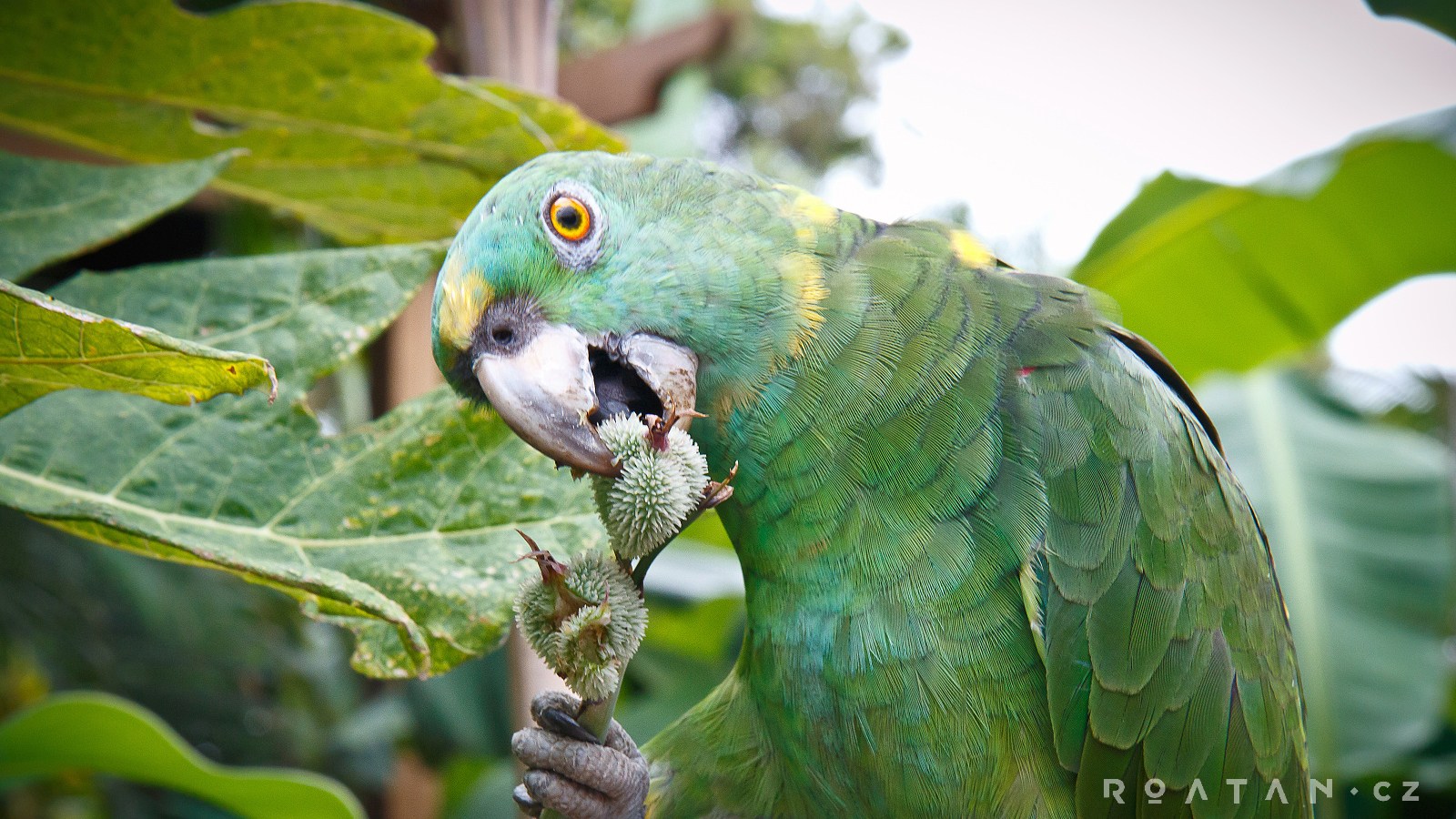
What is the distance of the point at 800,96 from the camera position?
1076 centimetres

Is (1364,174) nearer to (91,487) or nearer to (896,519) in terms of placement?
(896,519)

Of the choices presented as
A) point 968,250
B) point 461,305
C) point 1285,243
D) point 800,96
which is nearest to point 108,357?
point 461,305

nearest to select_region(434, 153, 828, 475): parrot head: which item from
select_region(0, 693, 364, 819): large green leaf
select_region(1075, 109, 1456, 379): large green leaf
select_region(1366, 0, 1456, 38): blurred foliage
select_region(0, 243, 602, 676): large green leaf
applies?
select_region(0, 243, 602, 676): large green leaf

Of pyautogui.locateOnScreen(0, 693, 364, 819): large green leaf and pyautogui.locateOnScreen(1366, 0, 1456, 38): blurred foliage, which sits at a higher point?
pyautogui.locateOnScreen(1366, 0, 1456, 38): blurred foliage

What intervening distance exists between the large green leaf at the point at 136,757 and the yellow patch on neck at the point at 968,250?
3.78ft

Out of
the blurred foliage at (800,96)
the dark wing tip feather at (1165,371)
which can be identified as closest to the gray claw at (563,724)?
the dark wing tip feather at (1165,371)

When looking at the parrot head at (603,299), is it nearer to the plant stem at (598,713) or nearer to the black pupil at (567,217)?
the black pupil at (567,217)

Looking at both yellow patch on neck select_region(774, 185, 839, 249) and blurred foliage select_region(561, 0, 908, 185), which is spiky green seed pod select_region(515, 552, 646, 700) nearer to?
yellow patch on neck select_region(774, 185, 839, 249)

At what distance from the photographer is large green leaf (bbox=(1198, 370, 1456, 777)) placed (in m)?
2.27

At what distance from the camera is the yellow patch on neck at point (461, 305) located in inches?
39.4

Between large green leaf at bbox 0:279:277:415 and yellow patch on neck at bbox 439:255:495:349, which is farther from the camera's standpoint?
yellow patch on neck at bbox 439:255:495:349

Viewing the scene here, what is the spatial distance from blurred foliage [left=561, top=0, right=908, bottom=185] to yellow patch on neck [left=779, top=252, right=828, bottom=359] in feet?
27.8

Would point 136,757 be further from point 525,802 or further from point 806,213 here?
point 806,213

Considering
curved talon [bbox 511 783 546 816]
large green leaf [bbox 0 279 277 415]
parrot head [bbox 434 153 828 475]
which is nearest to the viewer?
large green leaf [bbox 0 279 277 415]
